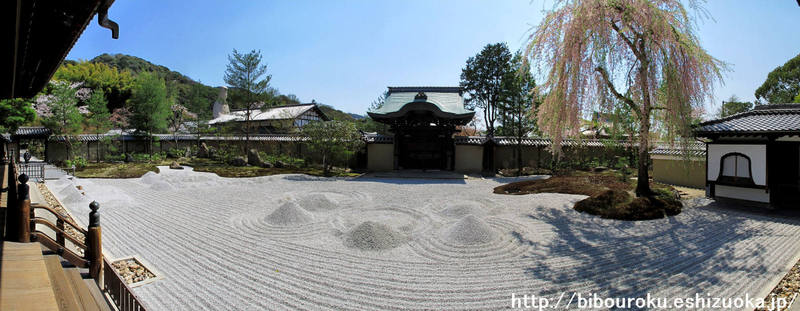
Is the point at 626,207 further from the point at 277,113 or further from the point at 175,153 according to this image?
the point at 277,113

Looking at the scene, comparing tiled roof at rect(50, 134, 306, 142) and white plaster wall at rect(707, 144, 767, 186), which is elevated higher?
tiled roof at rect(50, 134, 306, 142)

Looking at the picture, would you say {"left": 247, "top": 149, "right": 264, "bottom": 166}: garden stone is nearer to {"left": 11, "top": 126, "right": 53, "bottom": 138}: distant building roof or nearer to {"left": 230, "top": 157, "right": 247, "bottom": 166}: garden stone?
{"left": 230, "top": 157, "right": 247, "bottom": 166}: garden stone

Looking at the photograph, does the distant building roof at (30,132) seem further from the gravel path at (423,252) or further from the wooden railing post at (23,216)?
the wooden railing post at (23,216)

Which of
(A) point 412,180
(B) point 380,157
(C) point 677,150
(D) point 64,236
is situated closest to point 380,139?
(B) point 380,157

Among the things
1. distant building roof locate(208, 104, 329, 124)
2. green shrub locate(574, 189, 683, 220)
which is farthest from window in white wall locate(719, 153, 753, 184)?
distant building roof locate(208, 104, 329, 124)

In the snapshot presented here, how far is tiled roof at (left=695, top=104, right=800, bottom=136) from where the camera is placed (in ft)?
25.1

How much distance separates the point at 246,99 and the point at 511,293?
20895mm

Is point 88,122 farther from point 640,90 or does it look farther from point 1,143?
point 640,90

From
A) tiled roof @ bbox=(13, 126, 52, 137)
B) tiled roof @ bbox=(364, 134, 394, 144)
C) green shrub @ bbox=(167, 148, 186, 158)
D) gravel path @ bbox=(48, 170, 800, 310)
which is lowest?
gravel path @ bbox=(48, 170, 800, 310)

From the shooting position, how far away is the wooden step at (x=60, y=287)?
2.42m

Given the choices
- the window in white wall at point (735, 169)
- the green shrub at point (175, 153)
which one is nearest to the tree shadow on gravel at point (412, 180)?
the window in white wall at point (735, 169)

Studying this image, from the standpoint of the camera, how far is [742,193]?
855cm

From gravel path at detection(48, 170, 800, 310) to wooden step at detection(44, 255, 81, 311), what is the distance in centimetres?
90

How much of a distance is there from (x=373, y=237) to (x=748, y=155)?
10.0 metres
